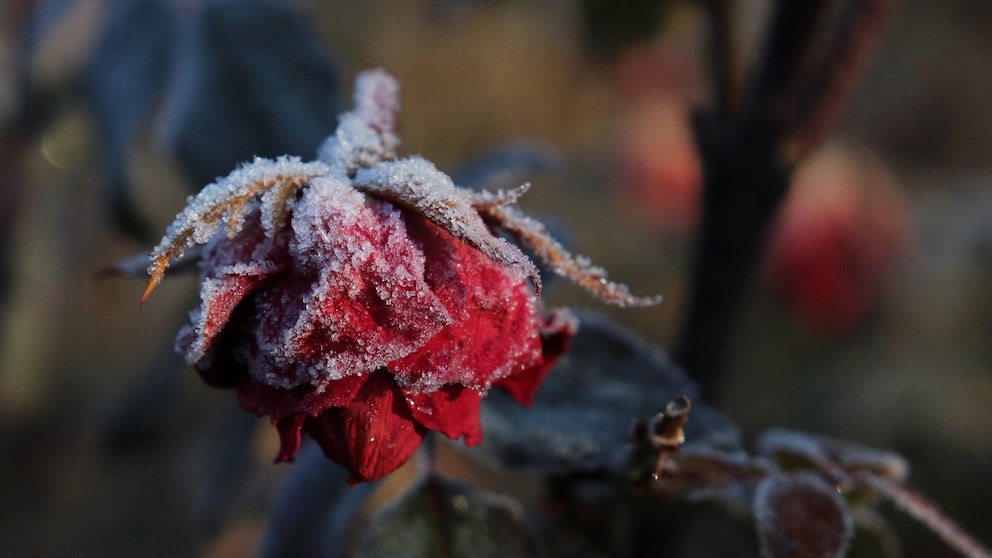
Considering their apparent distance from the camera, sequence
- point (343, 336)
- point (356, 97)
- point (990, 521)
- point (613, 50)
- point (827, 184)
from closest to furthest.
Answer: point (343, 336) < point (356, 97) < point (613, 50) < point (990, 521) < point (827, 184)

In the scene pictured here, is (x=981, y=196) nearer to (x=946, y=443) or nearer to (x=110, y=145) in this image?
(x=946, y=443)

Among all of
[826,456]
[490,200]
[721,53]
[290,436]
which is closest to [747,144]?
[721,53]

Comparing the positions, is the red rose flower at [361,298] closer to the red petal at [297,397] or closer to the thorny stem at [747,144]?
the red petal at [297,397]

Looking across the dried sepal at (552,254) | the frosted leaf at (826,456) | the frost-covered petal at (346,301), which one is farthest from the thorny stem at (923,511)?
the frost-covered petal at (346,301)

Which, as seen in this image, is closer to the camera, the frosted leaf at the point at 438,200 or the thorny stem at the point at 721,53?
the frosted leaf at the point at 438,200

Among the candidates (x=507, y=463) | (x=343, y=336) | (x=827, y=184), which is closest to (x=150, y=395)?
(x=507, y=463)

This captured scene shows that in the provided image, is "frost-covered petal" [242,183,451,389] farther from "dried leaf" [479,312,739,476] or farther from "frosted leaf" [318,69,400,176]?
"dried leaf" [479,312,739,476]
